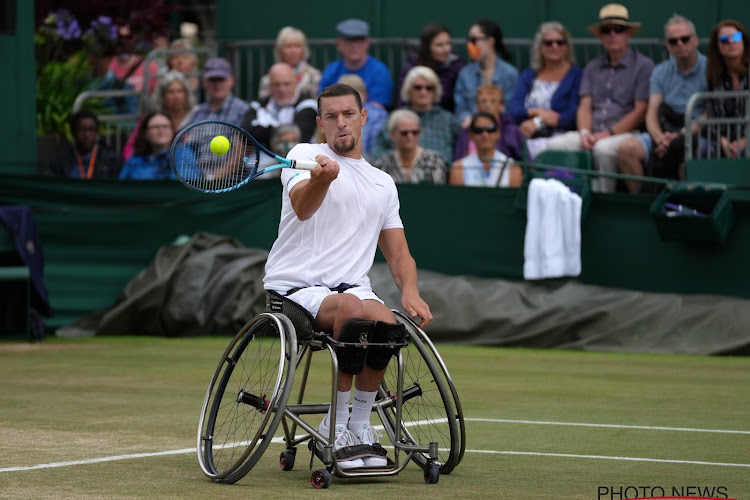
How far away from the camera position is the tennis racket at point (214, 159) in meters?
6.09

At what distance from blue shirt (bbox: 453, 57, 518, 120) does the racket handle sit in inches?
370

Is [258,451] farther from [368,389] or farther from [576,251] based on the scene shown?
[576,251]

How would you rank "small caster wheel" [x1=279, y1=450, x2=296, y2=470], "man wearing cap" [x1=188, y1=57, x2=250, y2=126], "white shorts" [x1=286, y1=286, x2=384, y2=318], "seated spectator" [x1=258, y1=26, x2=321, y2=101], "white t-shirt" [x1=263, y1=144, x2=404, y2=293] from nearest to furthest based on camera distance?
"white shorts" [x1=286, y1=286, x2=384, y2=318], "white t-shirt" [x1=263, y1=144, x2=404, y2=293], "small caster wheel" [x1=279, y1=450, x2=296, y2=470], "man wearing cap" [x1=188, y1=57, x2=250, y2=126], "seated spectator" [x1=258, y1=26, x2=321, y2=101]

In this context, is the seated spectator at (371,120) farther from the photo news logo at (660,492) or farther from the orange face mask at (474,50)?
the photo news logo at (660,492)

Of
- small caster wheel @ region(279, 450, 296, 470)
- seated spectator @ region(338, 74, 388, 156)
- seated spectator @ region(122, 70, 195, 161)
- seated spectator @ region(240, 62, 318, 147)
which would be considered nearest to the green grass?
small caster wheel @ region(279, 450, 296, 470)

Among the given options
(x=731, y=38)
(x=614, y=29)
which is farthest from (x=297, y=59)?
(x=731, y=38)

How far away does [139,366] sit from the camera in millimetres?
Result: 11422

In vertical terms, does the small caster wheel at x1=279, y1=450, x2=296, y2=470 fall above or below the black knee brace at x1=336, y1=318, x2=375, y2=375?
below

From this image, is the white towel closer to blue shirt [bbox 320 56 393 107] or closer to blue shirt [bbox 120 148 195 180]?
blue shirt [bbox 320 56 393 107]

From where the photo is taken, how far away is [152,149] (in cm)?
1527

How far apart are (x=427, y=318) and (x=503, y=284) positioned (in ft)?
24.3

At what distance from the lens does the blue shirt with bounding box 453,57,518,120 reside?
15.3m

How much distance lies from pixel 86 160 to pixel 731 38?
270 inches

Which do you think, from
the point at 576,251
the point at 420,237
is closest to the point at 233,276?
the point at 420,237
